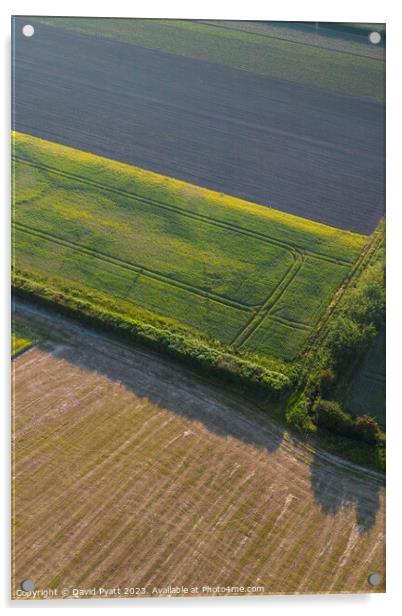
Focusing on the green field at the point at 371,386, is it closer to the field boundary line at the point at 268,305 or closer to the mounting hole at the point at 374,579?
the field boundary line at the point at 268,305

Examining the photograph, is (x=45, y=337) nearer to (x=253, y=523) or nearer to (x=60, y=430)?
(x=60, y=430)

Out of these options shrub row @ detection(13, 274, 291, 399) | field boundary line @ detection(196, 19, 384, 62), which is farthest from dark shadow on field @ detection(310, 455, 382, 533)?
field boundary line @ detection(196, 19, 384, 62)

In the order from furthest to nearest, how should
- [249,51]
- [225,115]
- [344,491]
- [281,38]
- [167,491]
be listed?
[225,115]
[249,51]
[281,38]
[344,491]
[167,491]

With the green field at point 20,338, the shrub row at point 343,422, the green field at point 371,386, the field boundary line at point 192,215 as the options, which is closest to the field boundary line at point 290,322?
the green field at point 371,386

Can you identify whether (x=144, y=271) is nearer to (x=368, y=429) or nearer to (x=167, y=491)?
(x=167, y=491)

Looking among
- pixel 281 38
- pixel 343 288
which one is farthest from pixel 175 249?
pixel 281 38

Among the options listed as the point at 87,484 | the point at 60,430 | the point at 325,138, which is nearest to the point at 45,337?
the point at 60,430
